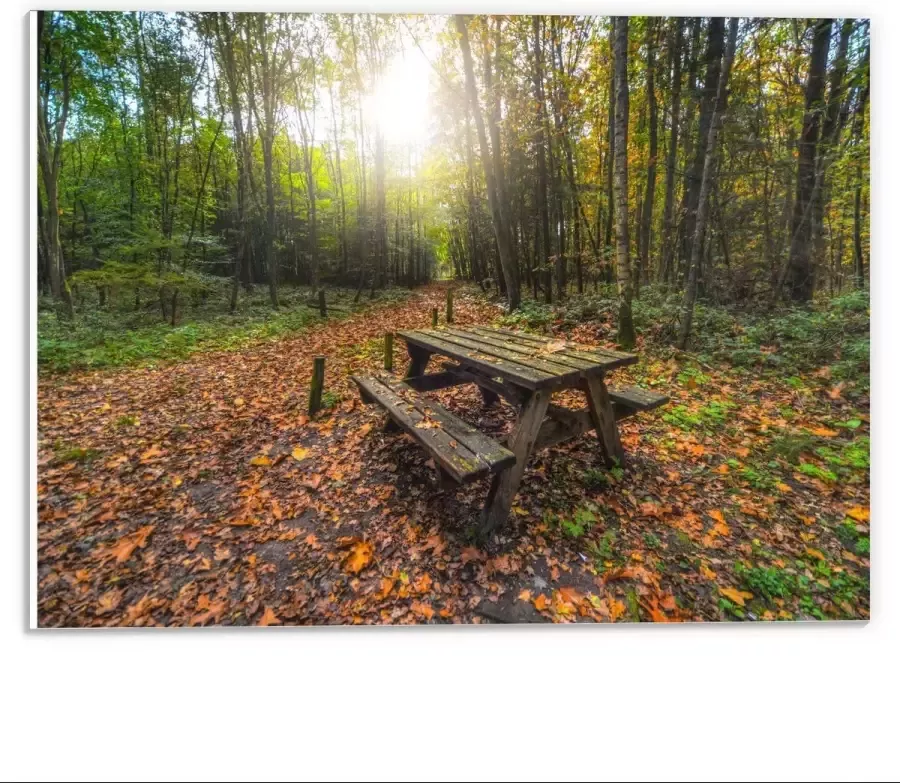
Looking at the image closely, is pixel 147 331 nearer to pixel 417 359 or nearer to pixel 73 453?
pixel 73 453

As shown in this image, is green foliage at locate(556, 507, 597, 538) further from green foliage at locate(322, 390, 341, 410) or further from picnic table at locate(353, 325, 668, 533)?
green foliage at locate(322, 390, 341, 410)

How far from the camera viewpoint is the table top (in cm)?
220

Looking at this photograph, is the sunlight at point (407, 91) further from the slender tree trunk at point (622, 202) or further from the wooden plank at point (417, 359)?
the wooden plank at point (417, 359)

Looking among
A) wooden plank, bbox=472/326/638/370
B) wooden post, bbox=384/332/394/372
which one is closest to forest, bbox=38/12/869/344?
wooden plank, bbox=472/326/638/370

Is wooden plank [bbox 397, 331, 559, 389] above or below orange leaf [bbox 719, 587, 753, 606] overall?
above

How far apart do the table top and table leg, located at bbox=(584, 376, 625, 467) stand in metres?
0.15

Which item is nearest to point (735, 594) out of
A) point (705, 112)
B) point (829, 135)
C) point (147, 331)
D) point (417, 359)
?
point (417, 359)

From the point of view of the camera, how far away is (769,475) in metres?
2.51

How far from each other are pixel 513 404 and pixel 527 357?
347 mm

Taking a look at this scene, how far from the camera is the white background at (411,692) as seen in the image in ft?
6.57

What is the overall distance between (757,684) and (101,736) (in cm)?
378

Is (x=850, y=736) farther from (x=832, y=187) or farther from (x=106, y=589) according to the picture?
→ (x=106, y=589)

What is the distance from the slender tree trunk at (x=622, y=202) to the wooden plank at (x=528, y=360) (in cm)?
259

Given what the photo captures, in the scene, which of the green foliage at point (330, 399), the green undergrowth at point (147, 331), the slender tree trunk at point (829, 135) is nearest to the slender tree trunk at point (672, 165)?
the slender tree trunk at point (829, 135)
